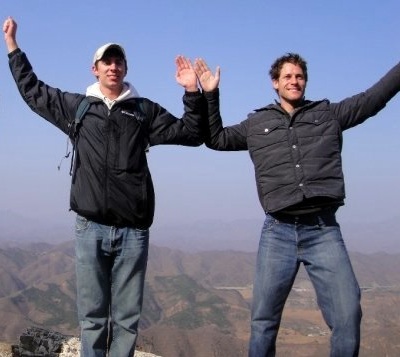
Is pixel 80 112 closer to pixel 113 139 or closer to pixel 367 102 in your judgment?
pixel 113 139

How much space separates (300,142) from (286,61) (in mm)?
910

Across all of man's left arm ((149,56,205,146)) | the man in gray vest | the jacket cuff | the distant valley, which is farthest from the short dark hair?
the distant valley

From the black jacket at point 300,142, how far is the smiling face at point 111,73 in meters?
0.97

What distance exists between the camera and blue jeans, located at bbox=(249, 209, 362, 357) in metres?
4.79

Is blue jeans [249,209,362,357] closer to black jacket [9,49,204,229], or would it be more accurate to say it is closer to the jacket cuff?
black jacket [9,49,204,229]

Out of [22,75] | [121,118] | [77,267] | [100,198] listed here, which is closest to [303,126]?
[121,118]

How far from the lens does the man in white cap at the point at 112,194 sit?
16.3 feet

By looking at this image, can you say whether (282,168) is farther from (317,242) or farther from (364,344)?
(364,344)

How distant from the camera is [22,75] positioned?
542 centimetres

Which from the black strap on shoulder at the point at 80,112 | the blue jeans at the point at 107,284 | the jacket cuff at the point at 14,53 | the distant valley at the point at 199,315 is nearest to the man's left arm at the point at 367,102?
the blue jeans at the point at 107,284

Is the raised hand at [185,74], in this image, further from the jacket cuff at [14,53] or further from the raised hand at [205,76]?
the jacket cuff at [14,53]

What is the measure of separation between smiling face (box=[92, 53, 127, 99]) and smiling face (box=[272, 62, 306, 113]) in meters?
1.65

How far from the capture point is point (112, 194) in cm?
494

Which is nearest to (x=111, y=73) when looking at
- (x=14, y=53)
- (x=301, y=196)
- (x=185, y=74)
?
(x=185, y=74)
